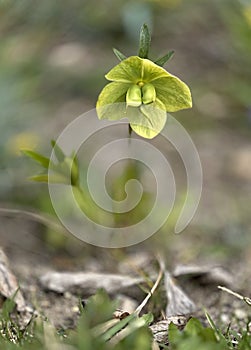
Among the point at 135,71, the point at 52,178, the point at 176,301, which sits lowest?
the point at 176,301

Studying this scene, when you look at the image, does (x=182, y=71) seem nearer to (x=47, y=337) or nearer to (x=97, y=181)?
(x=97, y=181)

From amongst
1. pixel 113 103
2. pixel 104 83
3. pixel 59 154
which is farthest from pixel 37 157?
pixel 104 83

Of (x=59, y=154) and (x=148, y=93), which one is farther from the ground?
(x=148, y=93)

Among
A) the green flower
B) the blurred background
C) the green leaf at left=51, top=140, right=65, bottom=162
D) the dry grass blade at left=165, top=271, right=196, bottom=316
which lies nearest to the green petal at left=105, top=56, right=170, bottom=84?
the green flower

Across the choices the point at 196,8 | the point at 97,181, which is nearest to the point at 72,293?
the point at 97,181

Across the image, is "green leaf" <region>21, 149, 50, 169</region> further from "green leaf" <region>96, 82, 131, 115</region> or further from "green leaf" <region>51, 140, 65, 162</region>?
"green leaf" <region>96, 82, 131, 115</region>

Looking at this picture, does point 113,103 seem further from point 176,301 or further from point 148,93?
point 176,301
